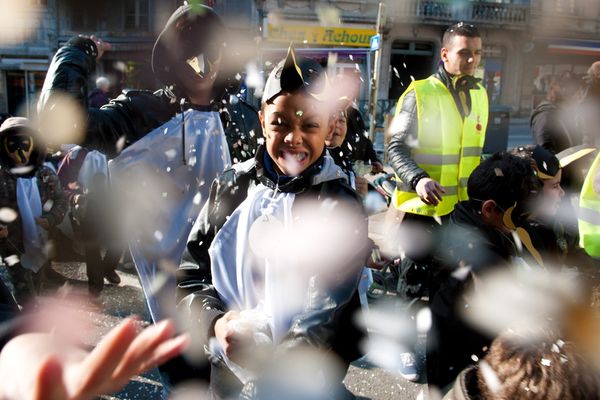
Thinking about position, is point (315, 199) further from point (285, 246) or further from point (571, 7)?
point (571, 7)

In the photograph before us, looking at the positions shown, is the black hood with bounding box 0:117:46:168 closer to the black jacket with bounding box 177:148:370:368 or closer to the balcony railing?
the black jacket with bounding box 177:148:370:368

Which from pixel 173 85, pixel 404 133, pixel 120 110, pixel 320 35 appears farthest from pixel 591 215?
pixel 320 35

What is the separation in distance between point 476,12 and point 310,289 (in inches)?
1077

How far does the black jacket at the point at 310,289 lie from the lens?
151 centimetres

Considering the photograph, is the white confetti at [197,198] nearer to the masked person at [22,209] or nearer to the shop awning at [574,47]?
the masked person at [22,209]

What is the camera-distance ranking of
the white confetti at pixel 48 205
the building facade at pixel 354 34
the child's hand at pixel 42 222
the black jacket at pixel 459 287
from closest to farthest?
the black jacket at pixel 459 287
the child's hand at pixel 42 222
the white confetti at pixel 48 205
the building facade at pixel 354 34

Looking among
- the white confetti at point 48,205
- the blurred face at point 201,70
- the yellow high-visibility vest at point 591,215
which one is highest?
the blurred face at point 201,70

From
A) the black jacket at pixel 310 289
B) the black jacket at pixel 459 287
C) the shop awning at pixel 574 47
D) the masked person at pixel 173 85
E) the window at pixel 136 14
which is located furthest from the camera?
the shop awning at pixel 574 47

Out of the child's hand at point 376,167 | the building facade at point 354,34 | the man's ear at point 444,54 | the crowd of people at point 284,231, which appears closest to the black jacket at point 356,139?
the child's hand at point 376,167

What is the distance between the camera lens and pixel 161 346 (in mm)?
595

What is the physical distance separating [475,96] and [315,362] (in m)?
2.63

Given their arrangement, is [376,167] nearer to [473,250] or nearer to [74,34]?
[473,250]

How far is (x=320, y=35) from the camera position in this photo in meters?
22.2

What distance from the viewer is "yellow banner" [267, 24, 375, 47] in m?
21.1
